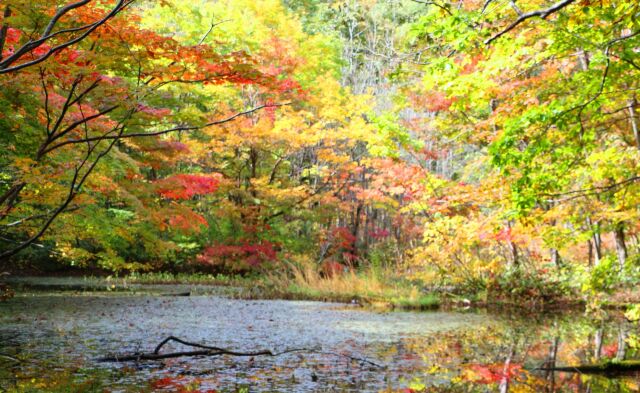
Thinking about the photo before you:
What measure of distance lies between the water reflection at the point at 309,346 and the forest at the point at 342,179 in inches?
2.0

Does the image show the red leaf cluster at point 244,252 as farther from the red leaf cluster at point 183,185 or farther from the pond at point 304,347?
the pond at point 304,347

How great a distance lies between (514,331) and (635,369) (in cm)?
216

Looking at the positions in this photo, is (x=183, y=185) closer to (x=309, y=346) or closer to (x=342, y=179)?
(x=342, y=179)

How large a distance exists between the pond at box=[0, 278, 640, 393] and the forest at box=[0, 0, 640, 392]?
5 centimetres

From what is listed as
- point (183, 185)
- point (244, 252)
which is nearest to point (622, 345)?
point (183, 185)

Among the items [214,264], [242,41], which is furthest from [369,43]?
[214,264]

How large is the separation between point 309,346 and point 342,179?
11.3 metres

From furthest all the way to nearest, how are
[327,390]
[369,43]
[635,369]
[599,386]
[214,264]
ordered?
[369,43] < [214,264] < [635,369] < [599,386] < [327,390]

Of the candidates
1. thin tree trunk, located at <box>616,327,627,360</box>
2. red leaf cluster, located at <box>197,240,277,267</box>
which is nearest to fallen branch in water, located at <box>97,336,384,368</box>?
thin tree trunk, located at <box>616,327,627,360</box>

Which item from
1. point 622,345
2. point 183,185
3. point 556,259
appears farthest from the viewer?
point 183,185

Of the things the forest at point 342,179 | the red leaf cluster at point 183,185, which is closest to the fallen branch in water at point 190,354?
the forest at point 342,179

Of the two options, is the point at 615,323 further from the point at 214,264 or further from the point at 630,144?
the point at 214,264

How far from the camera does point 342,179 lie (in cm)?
1623

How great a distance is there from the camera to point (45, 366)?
3846mm
